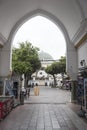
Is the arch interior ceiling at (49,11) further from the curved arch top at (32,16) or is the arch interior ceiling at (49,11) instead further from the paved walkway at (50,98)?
the paved walkway at (50,98)

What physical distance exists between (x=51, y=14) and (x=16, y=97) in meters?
6.91

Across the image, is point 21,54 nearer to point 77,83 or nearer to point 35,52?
point 35,52

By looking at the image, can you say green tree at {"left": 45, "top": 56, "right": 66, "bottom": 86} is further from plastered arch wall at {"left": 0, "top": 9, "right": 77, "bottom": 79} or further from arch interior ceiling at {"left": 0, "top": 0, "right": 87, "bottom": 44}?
arch interior ceiling at {"left": 0, "top": 0, "right": 87, "bottom": 44}

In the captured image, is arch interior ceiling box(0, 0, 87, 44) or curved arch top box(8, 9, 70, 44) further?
curved arch top box(8, 9, 70, 44)

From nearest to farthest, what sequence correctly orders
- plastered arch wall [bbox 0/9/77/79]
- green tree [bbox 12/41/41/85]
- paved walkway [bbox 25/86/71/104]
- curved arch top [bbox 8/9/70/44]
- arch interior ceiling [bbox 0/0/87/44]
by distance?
arch interior ceiling [bbox 0/0/87/44] → plastered arch wall [bbox 0/9/77/79] → curved arch top [bbox 8/9/70/44] → paved walkway [bbox 25/86/71/104] → green tree [bbox 12/41/41/85]

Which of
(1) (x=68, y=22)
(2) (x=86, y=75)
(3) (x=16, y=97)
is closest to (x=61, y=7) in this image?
(1) (x=68, y=22)

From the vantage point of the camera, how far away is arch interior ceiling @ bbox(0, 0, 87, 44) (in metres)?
15.9

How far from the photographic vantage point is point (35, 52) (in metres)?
32.7

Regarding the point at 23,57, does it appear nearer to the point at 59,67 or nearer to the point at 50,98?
the point at 50,98

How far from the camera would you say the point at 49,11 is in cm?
1939

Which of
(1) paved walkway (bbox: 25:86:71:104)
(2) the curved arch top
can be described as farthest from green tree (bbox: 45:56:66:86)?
(2) the curved arch top

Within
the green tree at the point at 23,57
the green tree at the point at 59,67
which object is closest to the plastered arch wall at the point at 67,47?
the green tree at the point at 23,57

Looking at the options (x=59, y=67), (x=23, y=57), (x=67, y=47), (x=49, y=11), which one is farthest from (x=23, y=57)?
(x=59, y=67)

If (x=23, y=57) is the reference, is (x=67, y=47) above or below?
below
